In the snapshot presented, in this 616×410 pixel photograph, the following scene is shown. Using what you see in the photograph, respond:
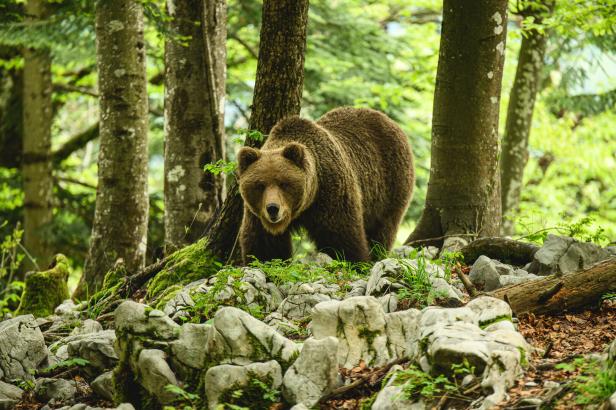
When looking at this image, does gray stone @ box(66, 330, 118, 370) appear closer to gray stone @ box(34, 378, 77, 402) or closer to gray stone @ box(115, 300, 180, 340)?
gray stone @ box(34, 378, 77, 402)

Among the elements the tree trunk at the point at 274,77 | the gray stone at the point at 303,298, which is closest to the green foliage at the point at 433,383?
the gray stone at the point at 303,298

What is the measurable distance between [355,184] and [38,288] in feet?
11.8

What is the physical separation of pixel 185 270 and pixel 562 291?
3521 mm

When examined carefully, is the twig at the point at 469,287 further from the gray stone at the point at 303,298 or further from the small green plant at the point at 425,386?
the small green plant at the point at 425,386

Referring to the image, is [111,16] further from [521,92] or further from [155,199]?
[521,92]

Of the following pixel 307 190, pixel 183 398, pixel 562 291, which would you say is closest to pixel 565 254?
pixel 562 291

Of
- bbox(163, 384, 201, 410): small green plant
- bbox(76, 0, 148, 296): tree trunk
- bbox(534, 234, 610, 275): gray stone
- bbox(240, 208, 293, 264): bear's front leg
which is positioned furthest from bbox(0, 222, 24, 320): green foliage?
bbox(534, 234, 610, 275): gray stone

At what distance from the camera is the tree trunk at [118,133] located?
8289 mm

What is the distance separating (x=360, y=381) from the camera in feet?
13.0

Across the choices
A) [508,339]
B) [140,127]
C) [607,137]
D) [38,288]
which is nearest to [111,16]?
[140,127]

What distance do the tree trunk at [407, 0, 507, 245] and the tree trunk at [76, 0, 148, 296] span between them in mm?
3467

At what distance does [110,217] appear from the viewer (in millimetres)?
8359

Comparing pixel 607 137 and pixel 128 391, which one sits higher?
pixel 607 137

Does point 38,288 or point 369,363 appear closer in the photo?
point 369,363
